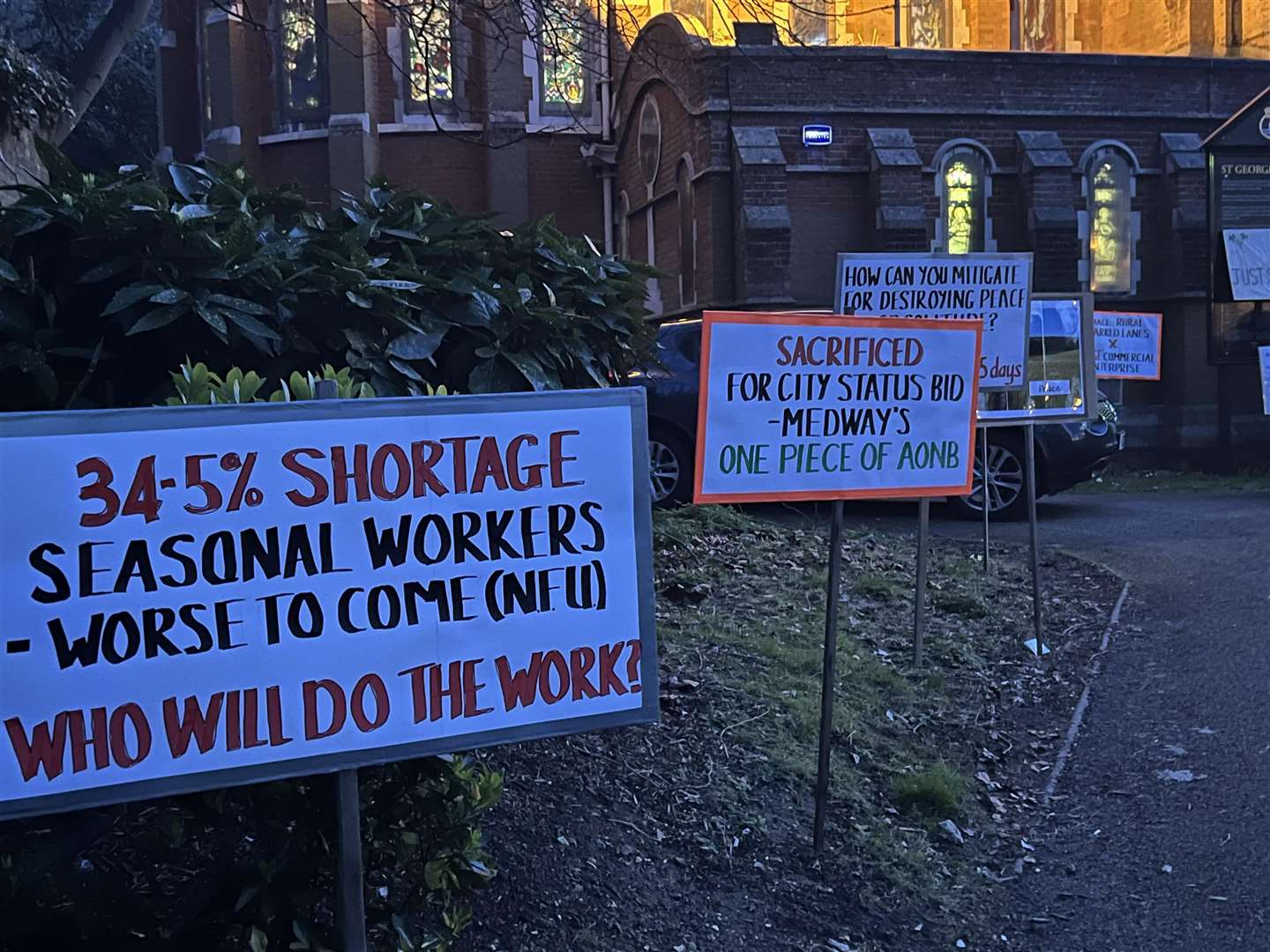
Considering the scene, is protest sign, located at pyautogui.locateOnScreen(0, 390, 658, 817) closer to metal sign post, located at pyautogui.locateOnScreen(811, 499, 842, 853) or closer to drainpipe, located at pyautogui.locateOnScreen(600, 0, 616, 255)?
metal sign post, located at pyautogui.locateOnScreen(811, 499, 842, 853)

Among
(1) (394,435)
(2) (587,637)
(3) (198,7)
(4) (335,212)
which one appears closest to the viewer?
(1) (394,435)

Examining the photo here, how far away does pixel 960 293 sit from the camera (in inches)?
282

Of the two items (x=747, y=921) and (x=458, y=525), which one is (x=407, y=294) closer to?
(x=458, y=525)

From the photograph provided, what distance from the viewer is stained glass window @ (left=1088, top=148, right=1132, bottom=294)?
20094 millimetres

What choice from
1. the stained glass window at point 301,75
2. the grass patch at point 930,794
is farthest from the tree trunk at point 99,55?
the stained glass window at point 301,75

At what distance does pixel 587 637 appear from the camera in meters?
3.00

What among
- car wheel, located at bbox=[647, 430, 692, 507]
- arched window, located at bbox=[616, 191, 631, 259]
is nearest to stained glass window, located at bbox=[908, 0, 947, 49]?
arched window, located at bbox=[616, 191, 631, 259]

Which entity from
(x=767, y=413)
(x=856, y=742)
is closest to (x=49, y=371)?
(x=767, y=413)

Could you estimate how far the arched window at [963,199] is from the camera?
1980 cm

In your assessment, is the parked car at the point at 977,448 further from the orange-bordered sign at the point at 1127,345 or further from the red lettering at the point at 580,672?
the red lettering at the point at 580,672

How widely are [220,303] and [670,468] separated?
8.33 meters

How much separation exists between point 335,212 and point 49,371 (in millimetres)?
1509

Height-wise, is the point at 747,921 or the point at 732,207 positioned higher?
the point at 732,207

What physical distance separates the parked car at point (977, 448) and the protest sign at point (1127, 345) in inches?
160
